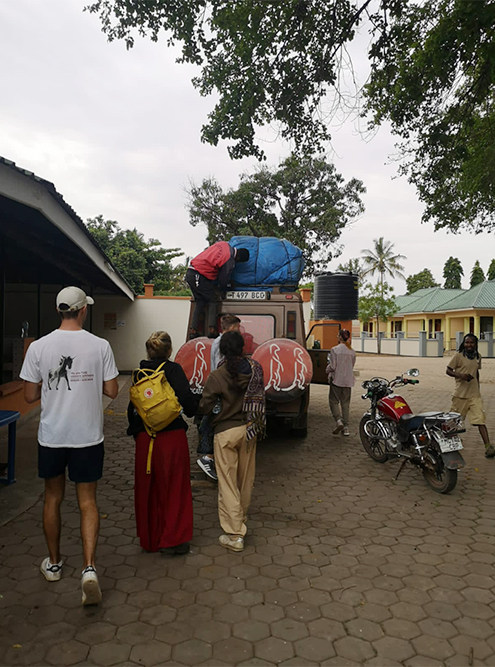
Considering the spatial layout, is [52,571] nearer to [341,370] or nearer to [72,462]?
[72,462]

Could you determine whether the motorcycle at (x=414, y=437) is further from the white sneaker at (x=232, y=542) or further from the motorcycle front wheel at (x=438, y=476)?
the white sneaker at (x=232, y=542)

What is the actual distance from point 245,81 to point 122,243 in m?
23.8

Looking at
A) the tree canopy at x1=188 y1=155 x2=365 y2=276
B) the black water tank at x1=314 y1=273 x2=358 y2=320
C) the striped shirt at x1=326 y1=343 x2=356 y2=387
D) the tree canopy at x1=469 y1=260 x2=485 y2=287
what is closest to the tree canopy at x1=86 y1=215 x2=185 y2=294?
the tree canopy at x1=188 y1=155 x2=365 y2=276

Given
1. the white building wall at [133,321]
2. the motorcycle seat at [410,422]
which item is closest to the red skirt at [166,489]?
the motorcycle seat at [410,422]

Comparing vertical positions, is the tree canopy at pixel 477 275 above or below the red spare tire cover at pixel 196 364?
above

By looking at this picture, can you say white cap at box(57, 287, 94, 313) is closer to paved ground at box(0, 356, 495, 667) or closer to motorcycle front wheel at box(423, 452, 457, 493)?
paved ground at box(0, 356, 495, 667)

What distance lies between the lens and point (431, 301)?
141ft

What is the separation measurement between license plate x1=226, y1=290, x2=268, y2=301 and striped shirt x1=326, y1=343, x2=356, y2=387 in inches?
53.7

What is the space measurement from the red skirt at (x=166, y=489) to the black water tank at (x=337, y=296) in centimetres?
998

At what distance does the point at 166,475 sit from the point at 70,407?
91 cm

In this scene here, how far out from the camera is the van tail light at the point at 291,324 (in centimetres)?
732

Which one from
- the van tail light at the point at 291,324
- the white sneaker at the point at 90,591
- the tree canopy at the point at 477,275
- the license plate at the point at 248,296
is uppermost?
the tree canopy at the point at 477,275

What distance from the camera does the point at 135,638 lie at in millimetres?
2713

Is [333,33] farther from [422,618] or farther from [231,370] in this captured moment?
[422,618]
